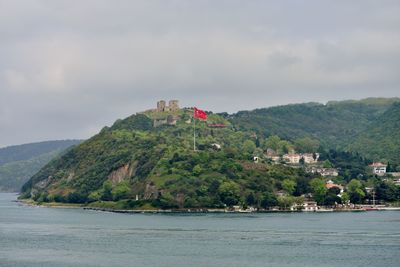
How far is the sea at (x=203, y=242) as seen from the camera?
307 ft

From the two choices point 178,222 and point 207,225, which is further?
point 178,222

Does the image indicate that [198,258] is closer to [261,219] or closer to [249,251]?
[249,251]

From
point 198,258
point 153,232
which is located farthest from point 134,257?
point 153,232

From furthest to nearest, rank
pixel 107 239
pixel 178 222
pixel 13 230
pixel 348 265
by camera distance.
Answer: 1. pixel 178 222
2. pixel 13 230
3. pixel 107 239
4. pixel 348 265

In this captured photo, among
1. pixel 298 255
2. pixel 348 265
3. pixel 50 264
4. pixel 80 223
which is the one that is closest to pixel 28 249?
pixel 50 264

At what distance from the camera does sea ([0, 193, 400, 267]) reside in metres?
93.6

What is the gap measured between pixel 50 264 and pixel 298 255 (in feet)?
97.6

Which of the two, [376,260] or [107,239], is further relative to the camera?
[107,239]

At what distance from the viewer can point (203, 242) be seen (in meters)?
115

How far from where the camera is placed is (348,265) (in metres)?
89.1

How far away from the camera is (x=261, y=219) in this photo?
166375 millimetres

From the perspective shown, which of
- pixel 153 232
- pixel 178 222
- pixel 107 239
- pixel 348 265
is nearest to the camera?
pixel 348 265

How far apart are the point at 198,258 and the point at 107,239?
96.9ft

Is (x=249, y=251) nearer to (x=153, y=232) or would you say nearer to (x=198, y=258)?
(x=198, y=258)
